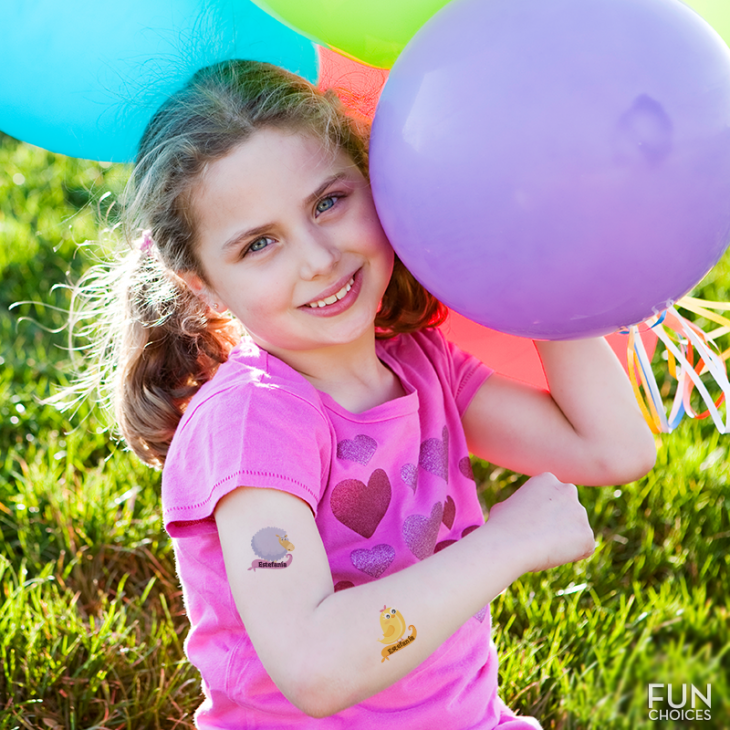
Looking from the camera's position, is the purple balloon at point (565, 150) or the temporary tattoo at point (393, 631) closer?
the purple balloon at point (565, 150)

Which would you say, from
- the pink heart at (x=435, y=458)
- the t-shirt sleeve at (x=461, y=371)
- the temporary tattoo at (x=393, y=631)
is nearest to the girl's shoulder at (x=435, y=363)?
the t-shirt sleeve at (x=461, y=371)

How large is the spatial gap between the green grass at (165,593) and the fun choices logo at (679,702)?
0.05 feet

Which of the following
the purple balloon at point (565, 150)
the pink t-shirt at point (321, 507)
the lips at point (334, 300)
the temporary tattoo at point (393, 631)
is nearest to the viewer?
the purple balloon at point (565, 150)

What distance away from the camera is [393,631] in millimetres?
1190

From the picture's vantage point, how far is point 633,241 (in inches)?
44.2

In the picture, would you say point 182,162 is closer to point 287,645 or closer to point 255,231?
point 255,231

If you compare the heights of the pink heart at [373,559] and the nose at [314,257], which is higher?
the nose at [314,257]

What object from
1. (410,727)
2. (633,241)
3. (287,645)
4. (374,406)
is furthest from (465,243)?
(410,727)

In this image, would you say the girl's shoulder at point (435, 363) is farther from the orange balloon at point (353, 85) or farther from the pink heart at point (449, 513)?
the orange balloon at point (353, 85)

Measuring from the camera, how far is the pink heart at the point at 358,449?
1.45 m

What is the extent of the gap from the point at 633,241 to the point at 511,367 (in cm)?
70

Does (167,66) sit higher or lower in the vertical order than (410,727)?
higher

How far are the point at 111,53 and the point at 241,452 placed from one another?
69cm

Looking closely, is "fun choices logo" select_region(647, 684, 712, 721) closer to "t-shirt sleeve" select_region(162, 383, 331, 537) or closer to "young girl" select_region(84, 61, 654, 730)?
"young girl" select_region(84, 61, 654, 730)
